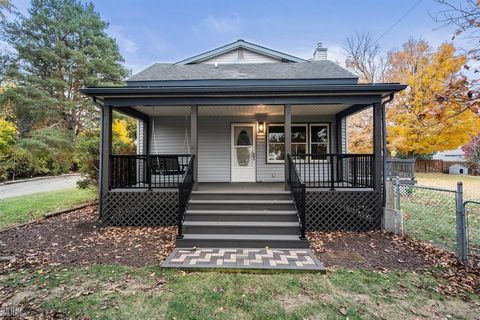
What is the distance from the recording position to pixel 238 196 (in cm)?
585

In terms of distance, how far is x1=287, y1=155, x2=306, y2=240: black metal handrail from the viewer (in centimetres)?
471

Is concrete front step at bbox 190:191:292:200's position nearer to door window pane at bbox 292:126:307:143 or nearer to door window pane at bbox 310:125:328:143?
door window pane at bbox 292:126:307:143

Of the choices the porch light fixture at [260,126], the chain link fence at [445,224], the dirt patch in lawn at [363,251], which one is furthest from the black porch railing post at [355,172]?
the porch light fixture at [260,126]

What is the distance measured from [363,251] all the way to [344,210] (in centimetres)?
141

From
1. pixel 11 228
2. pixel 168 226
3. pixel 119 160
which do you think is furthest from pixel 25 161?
pixel 168 226

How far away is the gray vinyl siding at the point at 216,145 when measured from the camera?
852 cm

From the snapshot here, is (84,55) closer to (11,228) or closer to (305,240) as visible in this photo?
(11,228)

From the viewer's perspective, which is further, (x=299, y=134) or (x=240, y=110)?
(x=299, y=134)

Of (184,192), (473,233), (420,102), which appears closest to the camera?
(184,192)

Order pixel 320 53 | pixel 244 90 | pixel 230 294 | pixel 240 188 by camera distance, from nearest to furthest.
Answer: pixel 230 294 < pixel 244 90 < pixel 240 188 < pixel 320 53

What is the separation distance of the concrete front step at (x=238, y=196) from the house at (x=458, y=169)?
2664 cm

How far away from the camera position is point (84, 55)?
19859 millimetres

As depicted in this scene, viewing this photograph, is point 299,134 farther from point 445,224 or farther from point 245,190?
point 445,224

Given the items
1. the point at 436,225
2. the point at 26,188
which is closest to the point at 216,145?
the point at 436,225
